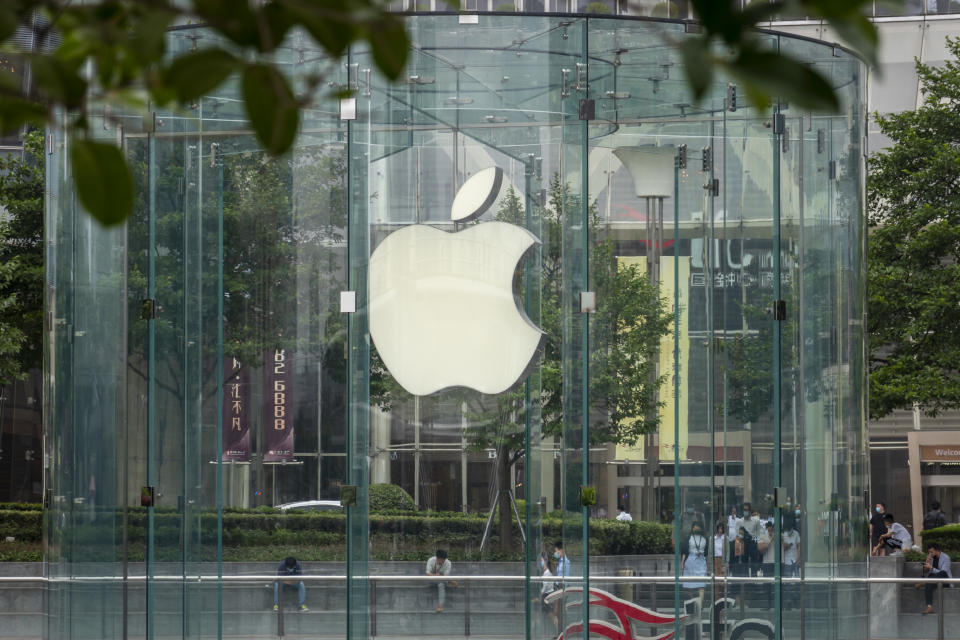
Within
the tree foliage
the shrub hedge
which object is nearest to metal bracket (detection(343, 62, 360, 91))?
the shrub hedge

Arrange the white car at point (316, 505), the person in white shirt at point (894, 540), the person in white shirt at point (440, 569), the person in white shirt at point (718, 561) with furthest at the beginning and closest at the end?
the person in white shirt at point (894, 540) → the person in white shirt at point (718, 561) → the person in white shirt at point (440, 569) → the white car at point (316, 505)

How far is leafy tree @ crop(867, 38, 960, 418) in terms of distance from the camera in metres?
20.7

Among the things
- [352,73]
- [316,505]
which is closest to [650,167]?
[352,73]

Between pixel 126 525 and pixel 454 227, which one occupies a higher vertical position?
pixel 454 227

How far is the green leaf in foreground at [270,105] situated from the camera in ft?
5.54

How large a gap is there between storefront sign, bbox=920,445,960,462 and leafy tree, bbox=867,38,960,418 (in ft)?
22.3

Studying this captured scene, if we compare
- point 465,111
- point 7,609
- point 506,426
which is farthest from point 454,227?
point 7,609

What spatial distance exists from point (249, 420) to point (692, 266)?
3.26 m

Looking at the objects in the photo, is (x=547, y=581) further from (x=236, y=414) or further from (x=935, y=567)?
(x=935, y=567)

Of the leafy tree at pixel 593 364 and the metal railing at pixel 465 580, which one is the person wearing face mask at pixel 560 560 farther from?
the leafy tree at pixel 593 364

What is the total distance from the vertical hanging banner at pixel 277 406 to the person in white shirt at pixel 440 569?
1254 millimetres

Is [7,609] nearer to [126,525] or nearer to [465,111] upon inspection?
[126,525]

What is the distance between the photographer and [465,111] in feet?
29.2

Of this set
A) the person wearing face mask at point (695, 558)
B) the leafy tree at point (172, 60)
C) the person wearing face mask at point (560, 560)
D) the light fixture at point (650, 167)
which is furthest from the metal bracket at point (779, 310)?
the leafy tree at point (172, 60)
